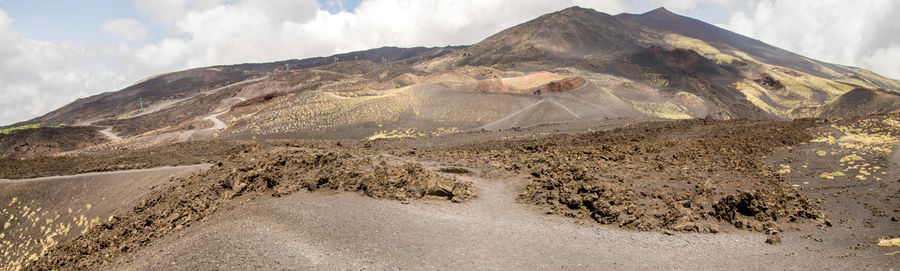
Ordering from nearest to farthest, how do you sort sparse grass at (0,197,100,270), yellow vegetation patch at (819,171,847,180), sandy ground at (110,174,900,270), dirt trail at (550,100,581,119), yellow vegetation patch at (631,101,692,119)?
sandy ground at (110,174,900,270) → sparse grass at (0,197,100,270) → yellow vegetation patch at (819,171,847,180) → dirt trail at (550,100,581,119) → yellow vegetation patch at (631,101,692,119)

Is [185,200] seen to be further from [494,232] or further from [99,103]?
[99,103]

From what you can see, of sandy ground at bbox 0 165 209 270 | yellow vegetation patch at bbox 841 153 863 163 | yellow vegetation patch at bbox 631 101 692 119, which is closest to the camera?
sandy ground at bbox 0 165 209 270

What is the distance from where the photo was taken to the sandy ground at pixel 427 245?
7.93m

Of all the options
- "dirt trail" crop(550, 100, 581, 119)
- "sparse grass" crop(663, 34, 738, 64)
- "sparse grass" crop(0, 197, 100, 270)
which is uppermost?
"sparse grass" crop(663, 34, 738, 64)

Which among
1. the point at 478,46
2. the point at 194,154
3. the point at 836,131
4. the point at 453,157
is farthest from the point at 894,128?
the point at 478,46

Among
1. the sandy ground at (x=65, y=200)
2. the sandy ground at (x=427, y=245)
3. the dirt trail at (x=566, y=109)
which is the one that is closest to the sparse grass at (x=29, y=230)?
the sandy ground at (x=65, y=200)

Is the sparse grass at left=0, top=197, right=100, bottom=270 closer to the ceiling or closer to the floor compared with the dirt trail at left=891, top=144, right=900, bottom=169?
closer to the floor

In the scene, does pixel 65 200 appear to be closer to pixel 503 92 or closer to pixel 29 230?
pixel 29 230

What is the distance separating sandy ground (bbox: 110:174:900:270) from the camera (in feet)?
26.0

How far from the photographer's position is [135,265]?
7.90 meters

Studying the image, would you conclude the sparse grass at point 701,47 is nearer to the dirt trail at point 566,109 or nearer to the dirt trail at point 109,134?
the dirt trail at point 566,109

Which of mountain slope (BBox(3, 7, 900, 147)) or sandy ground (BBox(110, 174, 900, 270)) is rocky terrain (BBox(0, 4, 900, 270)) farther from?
mountain slope (BBox(3, 7, 900, 147))

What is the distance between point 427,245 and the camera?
8.95 m

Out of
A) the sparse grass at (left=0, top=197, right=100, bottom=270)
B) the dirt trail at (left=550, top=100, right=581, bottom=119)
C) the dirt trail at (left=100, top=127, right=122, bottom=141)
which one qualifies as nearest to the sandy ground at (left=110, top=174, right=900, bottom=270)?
the sparse grass at (left=0, top=197, right=100, bottom=270)
